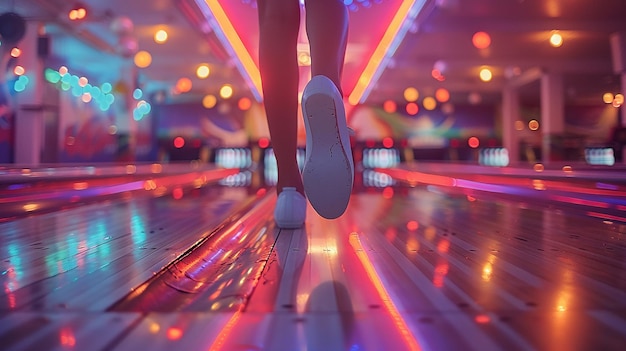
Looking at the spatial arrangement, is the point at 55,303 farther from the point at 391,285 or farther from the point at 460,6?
the point at 460,6

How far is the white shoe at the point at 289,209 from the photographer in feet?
3.64

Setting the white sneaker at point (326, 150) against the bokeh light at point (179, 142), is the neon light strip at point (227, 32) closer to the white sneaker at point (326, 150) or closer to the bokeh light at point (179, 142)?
the white sneaker at point (326, 150)

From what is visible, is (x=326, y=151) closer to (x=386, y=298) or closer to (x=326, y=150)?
(x=326, y=150)

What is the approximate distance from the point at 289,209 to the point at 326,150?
283mm

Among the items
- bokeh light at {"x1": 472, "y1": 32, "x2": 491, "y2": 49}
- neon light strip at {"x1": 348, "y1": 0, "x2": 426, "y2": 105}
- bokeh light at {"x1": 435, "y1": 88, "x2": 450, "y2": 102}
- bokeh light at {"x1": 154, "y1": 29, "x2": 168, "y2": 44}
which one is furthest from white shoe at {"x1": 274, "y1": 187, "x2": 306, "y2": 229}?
bokeh light at {"x1": 435, "y1": 88, "x2": 450, "y2": 102}

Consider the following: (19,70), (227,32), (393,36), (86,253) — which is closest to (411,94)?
(393,36)

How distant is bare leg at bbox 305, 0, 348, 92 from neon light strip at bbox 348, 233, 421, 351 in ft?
1.10

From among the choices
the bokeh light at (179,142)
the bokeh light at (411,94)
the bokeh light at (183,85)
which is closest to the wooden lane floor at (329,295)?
the bokeh light at (183,85)

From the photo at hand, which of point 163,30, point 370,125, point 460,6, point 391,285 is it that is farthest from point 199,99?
point 391,285

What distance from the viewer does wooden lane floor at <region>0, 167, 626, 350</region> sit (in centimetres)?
45

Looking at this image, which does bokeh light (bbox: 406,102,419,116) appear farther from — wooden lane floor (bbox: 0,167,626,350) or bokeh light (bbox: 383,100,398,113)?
wooden lane floor (bbox: 0,167,626,350)

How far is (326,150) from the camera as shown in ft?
2.85

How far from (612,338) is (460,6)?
5.55 meters

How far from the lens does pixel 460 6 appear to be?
548 centimetres
